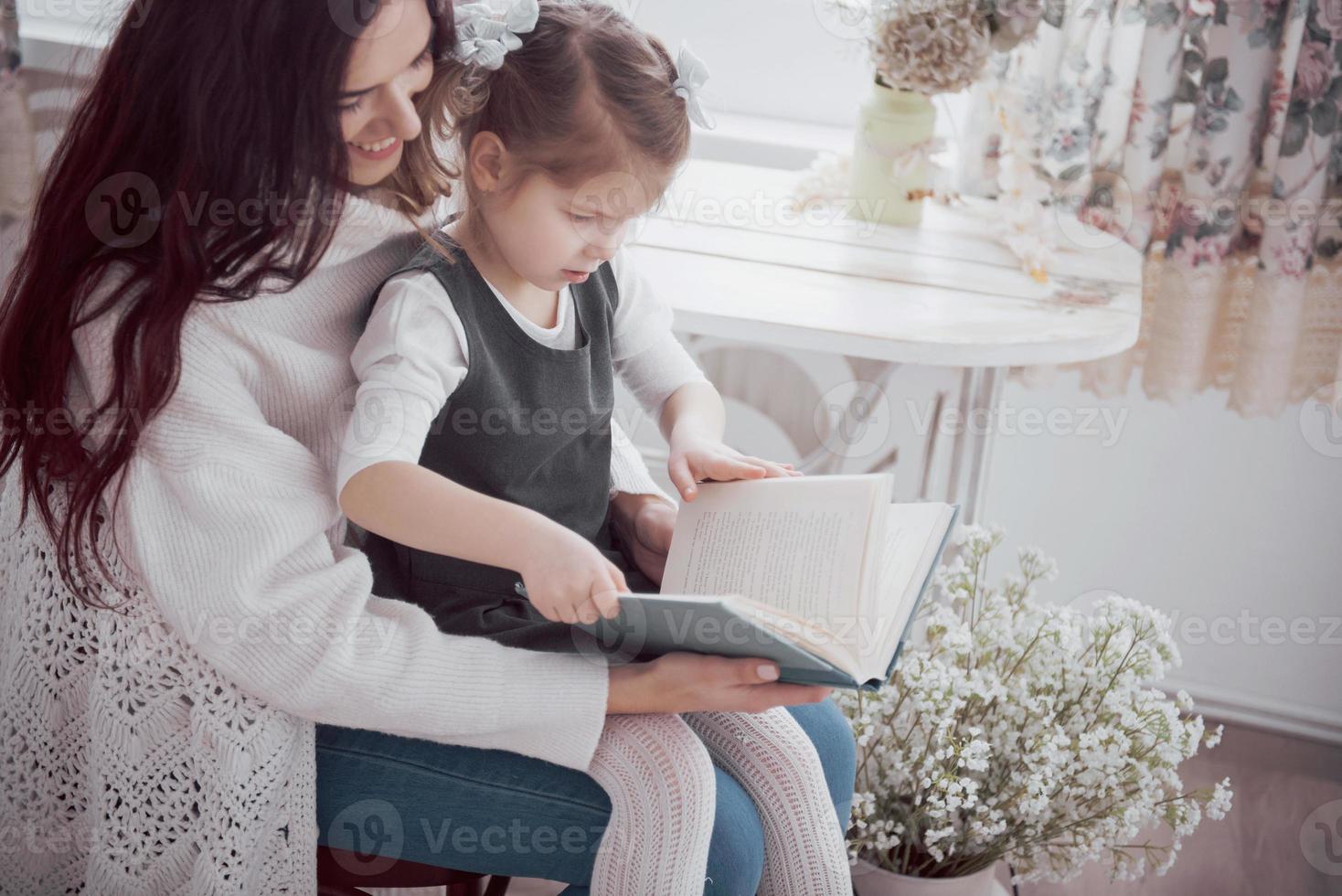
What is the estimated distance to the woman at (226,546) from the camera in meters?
0.89

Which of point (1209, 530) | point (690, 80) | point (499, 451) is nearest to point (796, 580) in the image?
point (499, 451)

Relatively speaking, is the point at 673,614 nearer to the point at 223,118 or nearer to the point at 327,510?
the point at 327,510

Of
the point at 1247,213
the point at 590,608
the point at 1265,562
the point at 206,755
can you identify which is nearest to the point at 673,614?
the point at 590,608

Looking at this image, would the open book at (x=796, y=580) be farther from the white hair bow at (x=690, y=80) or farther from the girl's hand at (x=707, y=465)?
the white hair bow at (x=690, y=80)

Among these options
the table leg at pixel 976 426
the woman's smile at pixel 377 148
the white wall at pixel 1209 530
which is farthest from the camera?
the white wall at pixel 1209 530

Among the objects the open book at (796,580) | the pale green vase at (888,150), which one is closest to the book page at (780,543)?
the open book at (796,580)

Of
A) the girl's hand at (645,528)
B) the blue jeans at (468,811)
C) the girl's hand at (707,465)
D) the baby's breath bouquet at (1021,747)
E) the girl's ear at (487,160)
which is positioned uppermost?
the girl's ear at (487,160)

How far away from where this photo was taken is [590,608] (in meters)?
0.91

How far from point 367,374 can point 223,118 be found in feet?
0.74

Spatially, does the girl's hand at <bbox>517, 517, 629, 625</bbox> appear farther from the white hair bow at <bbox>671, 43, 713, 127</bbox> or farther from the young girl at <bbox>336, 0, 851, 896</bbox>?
the white hair bow at <bbox>671, 43, 713, 127</bbox>

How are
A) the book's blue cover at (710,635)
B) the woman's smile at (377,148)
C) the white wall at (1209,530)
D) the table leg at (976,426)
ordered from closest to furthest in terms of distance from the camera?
the book's blue cover at (710,635)
the woman's smile at (377,148)
the table leg at (976,426)
the white wall at (1209,530)

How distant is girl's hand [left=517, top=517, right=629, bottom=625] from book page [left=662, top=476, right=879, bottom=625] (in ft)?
0.49

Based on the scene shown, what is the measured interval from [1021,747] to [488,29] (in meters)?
1.00

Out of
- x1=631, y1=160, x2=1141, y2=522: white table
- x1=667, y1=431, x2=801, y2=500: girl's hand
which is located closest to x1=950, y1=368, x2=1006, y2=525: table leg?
x1=631, y1=160, x2=1141, y2=522: white table
